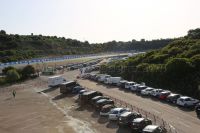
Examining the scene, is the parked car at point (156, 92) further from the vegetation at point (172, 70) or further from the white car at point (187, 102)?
the white car at point (187, 102)

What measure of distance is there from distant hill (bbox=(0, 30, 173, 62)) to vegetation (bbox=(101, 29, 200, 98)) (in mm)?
85501

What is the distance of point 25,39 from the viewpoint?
600ft

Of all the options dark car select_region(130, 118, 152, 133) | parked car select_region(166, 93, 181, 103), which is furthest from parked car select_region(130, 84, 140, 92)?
dark car select_region(130, 118, 152, 133)

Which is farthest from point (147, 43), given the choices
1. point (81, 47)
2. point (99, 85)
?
point (99, 85)

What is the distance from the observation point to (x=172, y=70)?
4788cm

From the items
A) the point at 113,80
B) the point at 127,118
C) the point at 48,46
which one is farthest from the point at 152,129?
the point at 48,46

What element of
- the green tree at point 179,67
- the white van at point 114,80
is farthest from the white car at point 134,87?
the white van at point 114,80

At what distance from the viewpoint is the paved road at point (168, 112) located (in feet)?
101

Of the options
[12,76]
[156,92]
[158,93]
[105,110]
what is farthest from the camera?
[12,76]

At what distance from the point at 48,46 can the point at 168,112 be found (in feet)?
480

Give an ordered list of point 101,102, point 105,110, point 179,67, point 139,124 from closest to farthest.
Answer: point 139,124 → point 105,110 → point 101,102 → point 179,67

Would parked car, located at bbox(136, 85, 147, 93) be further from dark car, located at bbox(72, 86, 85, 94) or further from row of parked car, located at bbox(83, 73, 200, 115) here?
dark car, located at bbox(72, 86, 85, 94)

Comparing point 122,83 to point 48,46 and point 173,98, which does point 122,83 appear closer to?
point 173,98

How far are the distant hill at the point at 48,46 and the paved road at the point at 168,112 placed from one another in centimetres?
9881
